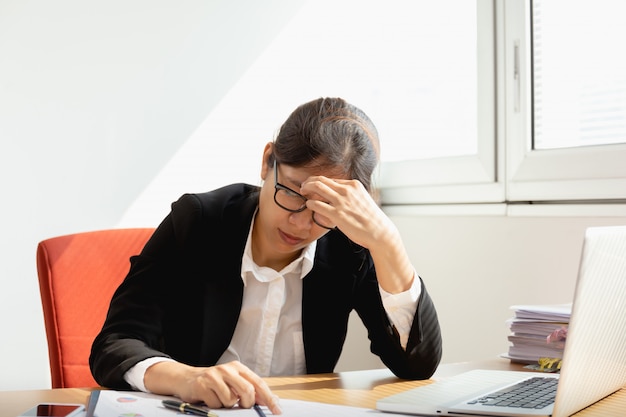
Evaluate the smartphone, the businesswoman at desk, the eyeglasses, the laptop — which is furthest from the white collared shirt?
the smartphone

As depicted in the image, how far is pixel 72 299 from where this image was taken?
1.60 meters

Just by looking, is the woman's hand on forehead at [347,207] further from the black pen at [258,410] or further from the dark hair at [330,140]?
the black pen at [258,410]

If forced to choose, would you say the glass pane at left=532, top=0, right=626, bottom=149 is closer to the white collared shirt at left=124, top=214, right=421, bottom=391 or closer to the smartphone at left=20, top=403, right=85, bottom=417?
the white collared shirt at left=124, top=214, right=421, bottom=391

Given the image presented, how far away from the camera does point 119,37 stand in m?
2.45

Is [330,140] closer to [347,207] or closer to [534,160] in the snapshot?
[347,207]

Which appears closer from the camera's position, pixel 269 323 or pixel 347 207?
pixel 347 207

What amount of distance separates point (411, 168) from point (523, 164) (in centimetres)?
50

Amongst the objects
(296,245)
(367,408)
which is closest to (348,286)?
(296,245)

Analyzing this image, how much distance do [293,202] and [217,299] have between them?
0.24 metres

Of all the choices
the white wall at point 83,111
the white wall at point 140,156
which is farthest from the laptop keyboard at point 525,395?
the white wall at point 83,111

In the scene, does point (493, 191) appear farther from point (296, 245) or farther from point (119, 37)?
point (119, 37)

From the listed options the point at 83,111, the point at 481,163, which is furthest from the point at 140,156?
the point at 481,163

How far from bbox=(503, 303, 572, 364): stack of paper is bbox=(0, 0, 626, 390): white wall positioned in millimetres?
497

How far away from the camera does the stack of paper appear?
4.95 ft
